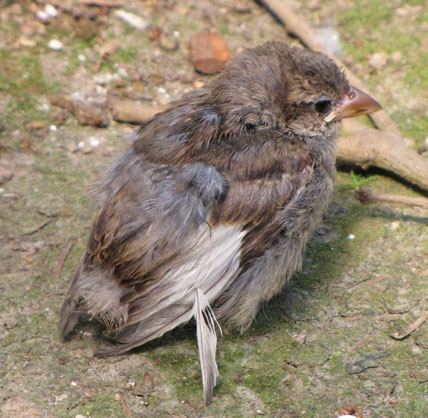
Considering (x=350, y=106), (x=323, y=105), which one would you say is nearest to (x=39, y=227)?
(x=323, y=105)

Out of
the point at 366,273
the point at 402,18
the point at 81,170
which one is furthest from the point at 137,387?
the point at 402,18

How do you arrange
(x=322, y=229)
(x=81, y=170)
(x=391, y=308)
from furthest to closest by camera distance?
(x=81, y=170)
(x=322, y=229)
(x=391, y=308)

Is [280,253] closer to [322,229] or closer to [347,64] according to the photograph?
[322,229]

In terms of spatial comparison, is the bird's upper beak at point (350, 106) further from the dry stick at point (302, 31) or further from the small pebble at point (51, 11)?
the small pebble at point (51, 11)

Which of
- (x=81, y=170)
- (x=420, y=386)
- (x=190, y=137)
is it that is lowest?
(x=81, y=170)

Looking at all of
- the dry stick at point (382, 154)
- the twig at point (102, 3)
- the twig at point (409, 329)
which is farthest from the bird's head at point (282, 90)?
the twig at point (102, 3)

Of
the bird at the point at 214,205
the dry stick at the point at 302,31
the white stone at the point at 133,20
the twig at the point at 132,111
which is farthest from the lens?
the white stone at the point at 133,20

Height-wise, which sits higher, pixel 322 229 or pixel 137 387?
pixel 322 229

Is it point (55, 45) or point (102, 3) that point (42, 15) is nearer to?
point (55, 45)
